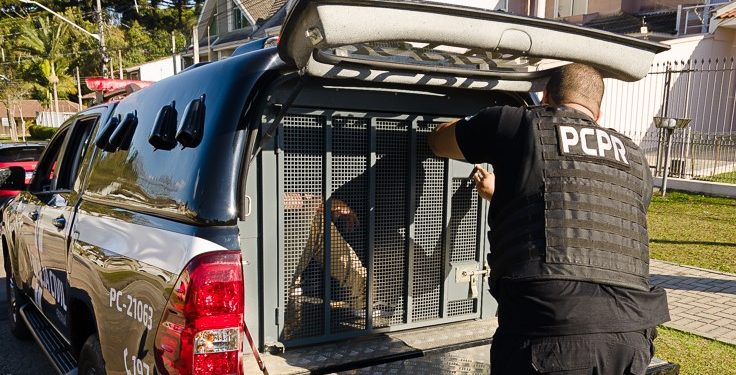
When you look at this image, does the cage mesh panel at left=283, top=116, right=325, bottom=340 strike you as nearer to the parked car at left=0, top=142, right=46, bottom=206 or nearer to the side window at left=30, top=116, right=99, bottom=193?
the side window at left=30, top=116, right=99, bottom=193

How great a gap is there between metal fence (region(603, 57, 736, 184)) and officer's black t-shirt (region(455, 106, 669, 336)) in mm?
11371

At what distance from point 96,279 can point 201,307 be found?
97cm

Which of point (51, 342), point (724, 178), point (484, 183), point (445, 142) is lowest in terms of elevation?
point (51, 342)

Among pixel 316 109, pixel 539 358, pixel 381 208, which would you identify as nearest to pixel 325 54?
pixel 316 109

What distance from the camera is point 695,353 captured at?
440 cm

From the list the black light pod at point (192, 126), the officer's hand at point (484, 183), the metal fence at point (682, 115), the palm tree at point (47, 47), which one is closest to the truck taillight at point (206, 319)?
the black light pod at point (192, 126)

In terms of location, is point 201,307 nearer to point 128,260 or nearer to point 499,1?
point 128,260

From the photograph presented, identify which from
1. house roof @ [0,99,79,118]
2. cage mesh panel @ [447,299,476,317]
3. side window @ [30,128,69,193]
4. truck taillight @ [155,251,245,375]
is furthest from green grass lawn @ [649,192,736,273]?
house roof @ [0,99,79,118]

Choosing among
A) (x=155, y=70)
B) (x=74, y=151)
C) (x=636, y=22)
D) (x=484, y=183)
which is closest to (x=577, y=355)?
(x=484, y=183)

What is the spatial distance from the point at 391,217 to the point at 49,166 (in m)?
2.87

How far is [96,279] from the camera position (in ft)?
8.45

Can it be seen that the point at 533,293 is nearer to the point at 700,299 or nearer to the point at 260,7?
the point at 700,299

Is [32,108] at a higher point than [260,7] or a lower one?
lower

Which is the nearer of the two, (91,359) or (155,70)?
(91,359)
